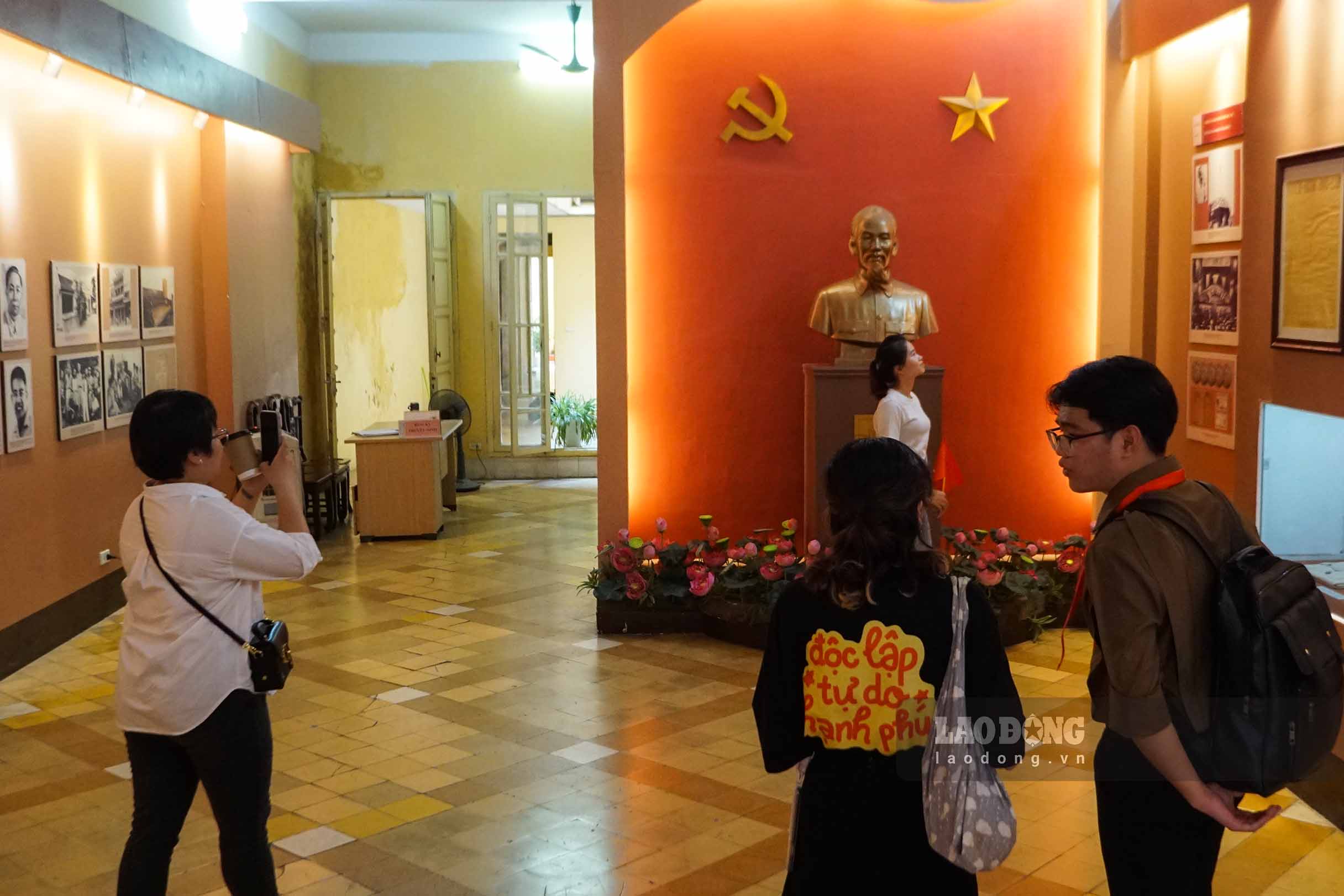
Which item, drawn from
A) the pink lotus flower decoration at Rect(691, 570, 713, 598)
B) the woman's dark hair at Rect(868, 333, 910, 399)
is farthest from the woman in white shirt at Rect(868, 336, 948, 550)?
the pink lotus flower decoration at Rect(691, 570, 713, 598)

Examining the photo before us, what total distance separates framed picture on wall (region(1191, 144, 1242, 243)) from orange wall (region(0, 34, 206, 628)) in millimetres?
5997

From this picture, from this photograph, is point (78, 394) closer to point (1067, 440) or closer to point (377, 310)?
point (1067, 440)

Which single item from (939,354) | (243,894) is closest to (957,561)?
(939,354)

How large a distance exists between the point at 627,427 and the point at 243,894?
15.0ft

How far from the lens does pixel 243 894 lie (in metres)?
2.97

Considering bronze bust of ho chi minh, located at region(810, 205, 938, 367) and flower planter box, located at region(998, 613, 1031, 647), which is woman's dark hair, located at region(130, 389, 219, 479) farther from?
flower planter box, located at region(998, 613, 1031, 647)

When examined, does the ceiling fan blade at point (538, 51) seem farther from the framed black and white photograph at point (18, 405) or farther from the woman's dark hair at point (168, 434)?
the woman's dark hair at point (168, 434)

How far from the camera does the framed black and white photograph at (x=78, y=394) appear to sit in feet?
23.5

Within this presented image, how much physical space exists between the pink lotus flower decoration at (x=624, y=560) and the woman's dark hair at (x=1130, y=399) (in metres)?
4.80

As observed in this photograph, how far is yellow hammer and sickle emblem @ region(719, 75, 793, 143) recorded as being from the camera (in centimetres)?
745

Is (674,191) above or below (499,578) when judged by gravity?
above

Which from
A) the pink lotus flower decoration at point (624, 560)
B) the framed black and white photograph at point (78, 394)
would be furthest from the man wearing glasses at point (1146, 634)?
the framed black and white photograph at point (78, 394)

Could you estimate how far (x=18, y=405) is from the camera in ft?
21.6

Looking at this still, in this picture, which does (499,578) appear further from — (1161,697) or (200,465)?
(1161,697)
